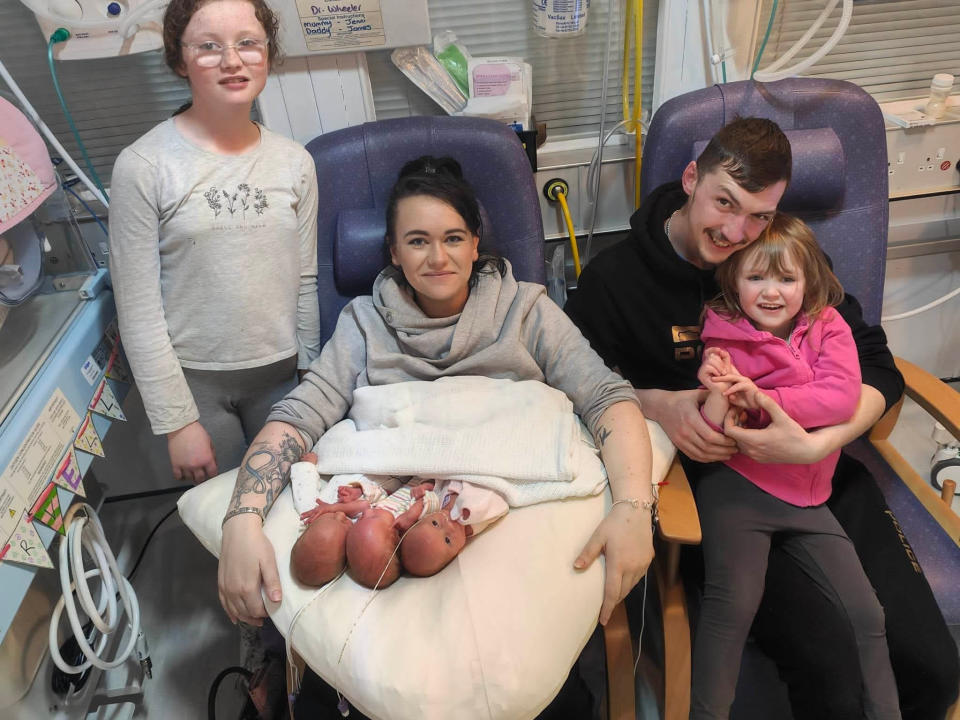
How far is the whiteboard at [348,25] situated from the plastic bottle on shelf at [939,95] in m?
1.36

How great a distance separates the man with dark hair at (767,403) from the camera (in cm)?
122

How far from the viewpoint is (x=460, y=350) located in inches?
55.8

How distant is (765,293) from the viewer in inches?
51.0

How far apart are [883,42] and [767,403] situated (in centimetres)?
137

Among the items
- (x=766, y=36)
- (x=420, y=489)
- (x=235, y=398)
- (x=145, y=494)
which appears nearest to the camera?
(x=420, y=489)

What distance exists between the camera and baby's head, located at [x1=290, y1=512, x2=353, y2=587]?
1110 mm

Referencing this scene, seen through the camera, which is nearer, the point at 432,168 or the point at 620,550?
the point at 620,550

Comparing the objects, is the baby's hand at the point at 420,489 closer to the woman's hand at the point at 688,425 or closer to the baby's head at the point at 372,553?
the baby's head at the point at 372,553

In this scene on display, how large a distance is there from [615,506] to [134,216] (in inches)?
41.6

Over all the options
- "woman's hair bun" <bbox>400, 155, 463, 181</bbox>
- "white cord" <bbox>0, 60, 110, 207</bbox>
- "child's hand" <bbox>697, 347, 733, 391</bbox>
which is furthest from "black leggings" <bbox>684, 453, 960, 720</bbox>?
"white cord" <bbox>0, 60, 110, 207</bbox>

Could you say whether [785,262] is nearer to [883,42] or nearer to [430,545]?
[430,545]

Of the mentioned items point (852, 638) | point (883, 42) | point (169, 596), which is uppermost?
point (883, 42)

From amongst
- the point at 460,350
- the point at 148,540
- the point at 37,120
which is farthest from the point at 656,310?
the point at 148,540

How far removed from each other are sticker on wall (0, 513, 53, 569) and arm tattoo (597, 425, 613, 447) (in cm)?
102
